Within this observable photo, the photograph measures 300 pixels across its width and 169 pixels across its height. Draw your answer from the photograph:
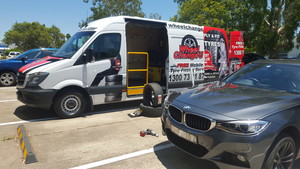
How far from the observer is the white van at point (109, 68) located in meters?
5.45

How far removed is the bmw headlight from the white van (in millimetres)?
3279

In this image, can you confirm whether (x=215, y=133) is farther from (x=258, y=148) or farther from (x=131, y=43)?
(x=131, y=43)

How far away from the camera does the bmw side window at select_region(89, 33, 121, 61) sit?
589 cm

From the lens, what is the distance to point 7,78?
10312 mm

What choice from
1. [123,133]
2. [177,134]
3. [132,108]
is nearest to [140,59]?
[132,108]

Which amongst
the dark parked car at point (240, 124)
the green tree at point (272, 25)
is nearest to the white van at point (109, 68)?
the dark parked car at point (240, 124)

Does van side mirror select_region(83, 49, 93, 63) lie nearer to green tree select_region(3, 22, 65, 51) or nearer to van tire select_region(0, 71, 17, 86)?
van tire select_region(0, 71, 17, 86)

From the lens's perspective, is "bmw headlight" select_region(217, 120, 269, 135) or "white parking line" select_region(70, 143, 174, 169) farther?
"white parking line" select_region(70, 143, 174, 169)

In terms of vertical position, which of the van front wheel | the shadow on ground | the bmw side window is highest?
the bmw side window

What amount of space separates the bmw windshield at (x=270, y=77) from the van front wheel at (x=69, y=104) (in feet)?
11.7

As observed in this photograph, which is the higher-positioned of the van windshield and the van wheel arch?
the van windshield

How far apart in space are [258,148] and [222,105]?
0.65 meters

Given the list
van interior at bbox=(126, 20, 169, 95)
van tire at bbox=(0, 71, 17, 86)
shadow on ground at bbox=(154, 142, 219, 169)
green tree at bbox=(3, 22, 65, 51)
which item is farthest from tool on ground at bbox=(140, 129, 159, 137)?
green tree at bbox=(3, 22, 65, 51)

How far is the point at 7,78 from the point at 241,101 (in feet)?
34.6
